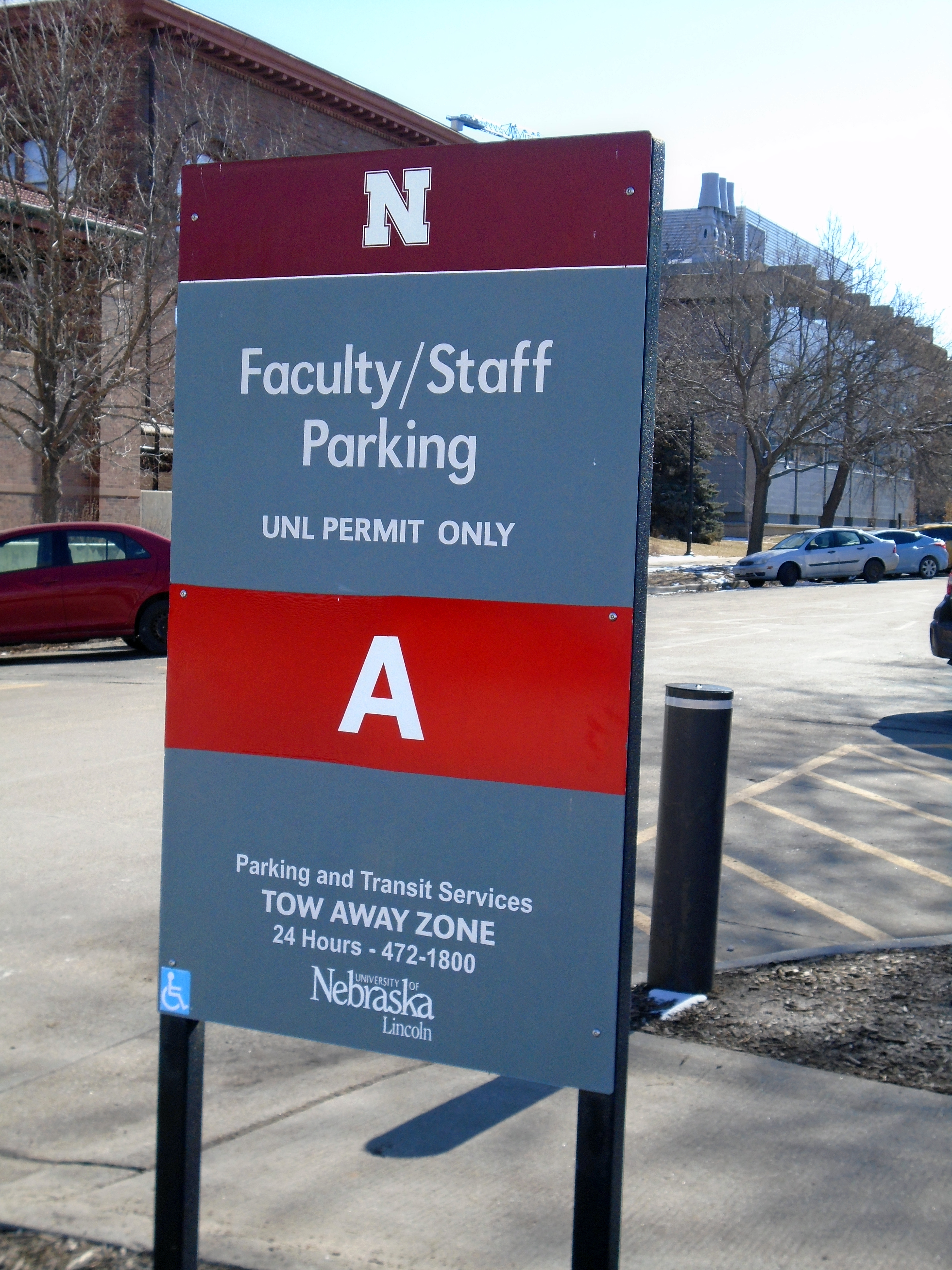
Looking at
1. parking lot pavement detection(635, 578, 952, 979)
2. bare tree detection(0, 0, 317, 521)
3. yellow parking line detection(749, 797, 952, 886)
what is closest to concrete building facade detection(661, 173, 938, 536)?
bare tree detection(0, 0, 317, 521)

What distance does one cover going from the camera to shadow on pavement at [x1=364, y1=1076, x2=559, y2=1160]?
3.43 meters

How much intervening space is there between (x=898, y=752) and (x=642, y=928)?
4.89 m

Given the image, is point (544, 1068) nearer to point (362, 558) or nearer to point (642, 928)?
point (362, 558)

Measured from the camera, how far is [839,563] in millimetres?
34688

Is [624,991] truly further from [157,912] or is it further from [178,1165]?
[157,912]

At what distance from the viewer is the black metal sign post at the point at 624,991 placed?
7.70 ft

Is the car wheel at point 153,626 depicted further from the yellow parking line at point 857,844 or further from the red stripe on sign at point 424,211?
the red stripe on sign at point 424,211

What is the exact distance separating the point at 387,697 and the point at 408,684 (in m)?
0.06

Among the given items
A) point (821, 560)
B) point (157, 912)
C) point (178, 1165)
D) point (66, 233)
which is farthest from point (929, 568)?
point (178, 1165)

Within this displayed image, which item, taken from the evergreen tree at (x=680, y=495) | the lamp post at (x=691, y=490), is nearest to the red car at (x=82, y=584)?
the lamp post at (x=691, y=490)

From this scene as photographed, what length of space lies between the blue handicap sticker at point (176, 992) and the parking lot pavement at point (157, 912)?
654 mm

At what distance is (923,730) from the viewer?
1090 cm

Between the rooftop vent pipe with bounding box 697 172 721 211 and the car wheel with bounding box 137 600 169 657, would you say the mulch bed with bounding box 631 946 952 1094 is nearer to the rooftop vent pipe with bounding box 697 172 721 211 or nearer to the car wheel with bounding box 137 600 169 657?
the car wheel with bounding box 137 600 169 657

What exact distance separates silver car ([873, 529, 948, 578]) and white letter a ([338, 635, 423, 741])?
1412 inches
